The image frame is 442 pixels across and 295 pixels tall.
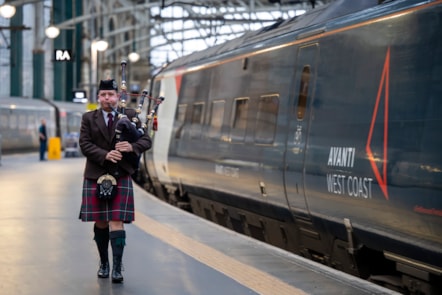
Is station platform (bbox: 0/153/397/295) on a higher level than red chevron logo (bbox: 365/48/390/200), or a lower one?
lower

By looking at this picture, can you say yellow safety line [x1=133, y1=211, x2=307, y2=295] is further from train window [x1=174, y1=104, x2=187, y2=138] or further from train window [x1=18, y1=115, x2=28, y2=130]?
train window [x1=18, y1=115, x2=28, y2=130]

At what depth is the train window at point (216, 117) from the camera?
14.4 meters


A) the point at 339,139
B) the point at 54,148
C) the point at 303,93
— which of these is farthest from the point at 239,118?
the point at 54,148

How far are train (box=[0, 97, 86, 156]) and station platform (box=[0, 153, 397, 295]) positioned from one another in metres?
26.8

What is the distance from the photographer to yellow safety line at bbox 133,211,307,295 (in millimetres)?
8133

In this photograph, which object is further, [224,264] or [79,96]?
[79,96]

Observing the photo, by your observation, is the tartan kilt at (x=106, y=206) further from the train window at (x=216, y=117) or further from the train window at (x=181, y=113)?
the train window at (x=181, y=113)

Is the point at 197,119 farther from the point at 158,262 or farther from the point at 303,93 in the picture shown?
the point at 158,262

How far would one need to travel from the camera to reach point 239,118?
13.3m

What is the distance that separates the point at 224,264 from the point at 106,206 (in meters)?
1.94

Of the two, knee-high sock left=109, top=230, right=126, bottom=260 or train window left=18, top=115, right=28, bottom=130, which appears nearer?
knee-high sock left=109, top=230, right=126, bottom=260

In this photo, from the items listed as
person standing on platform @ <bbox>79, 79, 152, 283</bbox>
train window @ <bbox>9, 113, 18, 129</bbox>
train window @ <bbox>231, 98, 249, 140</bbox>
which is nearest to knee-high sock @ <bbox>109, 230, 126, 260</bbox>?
person standing on platform @ <bbox>79, 79, 152, 283</bbox>

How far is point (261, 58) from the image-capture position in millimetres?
12609

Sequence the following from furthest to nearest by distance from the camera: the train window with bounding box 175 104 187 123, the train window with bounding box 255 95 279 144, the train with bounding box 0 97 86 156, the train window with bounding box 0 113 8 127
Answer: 1. the train with bounding box 0 97 86 156
2. the train window with bounding box 0 113 8 127
3. the train window with bounding box 175 104 187 123
4. the train window with bounding box 255 95 279 144
